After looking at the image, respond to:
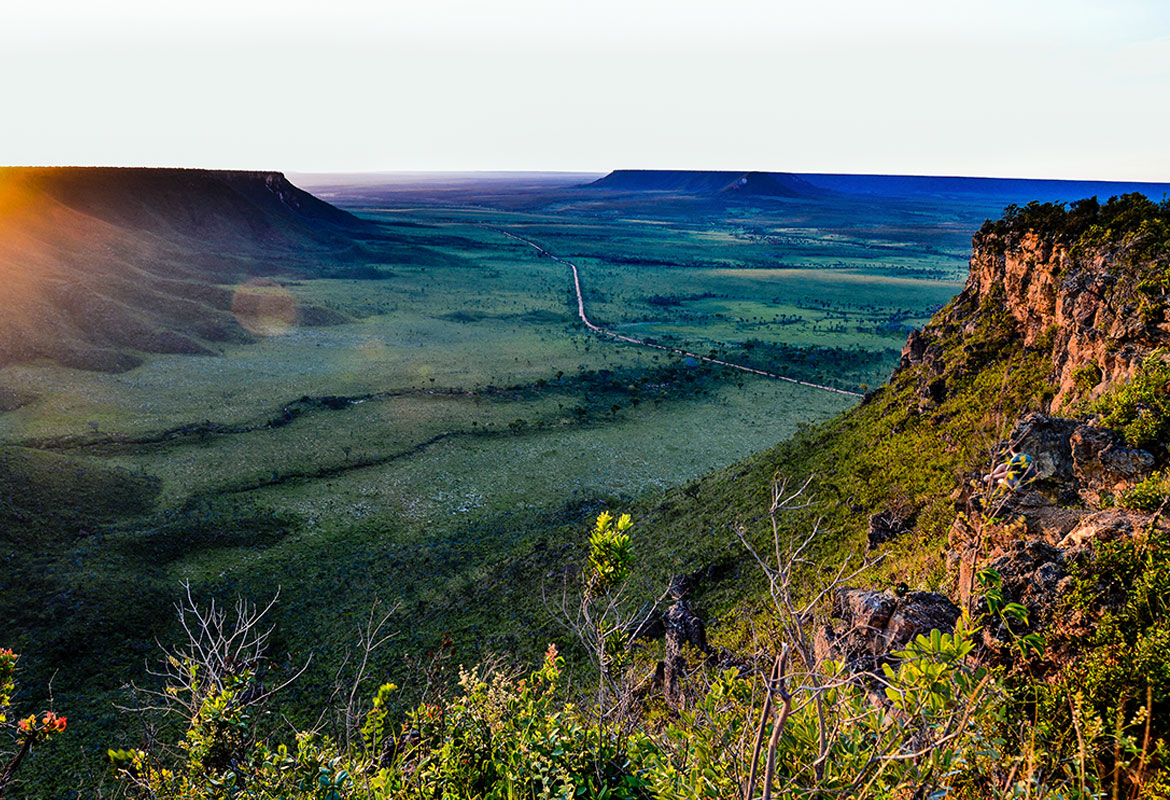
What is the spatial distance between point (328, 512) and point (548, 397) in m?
25.1

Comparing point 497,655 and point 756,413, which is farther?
point 756,413

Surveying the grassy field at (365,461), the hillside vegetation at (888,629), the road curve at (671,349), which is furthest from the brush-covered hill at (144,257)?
the hillside vegetation at (888,629)

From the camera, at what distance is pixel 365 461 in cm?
3838

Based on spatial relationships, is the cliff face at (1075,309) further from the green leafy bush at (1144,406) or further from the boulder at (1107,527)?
the boulder at (1107,527)

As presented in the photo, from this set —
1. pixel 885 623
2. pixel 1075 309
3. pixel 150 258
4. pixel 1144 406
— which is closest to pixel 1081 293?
pixel 1075 309

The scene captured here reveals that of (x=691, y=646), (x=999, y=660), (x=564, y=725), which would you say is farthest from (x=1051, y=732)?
(x=691, y=646)

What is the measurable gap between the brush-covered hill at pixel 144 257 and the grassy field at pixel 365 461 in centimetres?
504

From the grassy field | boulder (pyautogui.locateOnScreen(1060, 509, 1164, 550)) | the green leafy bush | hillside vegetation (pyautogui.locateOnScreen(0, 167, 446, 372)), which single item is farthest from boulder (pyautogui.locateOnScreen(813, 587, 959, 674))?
hillside vegetation (pyautogui.locateOnScreen(0, 167, 446, 372))

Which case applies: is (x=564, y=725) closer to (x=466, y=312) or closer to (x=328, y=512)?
(x=328, y=512)

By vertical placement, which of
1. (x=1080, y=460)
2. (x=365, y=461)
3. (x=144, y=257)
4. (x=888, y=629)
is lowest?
(x=365, y=461)

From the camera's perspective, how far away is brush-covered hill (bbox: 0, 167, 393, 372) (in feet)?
178

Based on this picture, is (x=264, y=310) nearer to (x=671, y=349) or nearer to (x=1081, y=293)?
(x=671, y=349)

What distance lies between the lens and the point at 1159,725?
18.8ft

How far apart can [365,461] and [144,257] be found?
72725 mm
